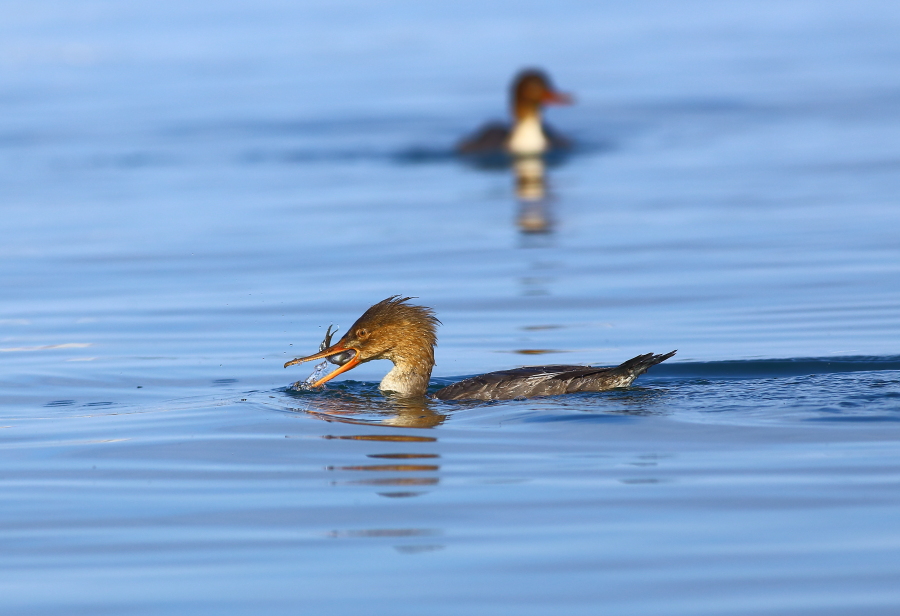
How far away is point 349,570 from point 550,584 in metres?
0.78

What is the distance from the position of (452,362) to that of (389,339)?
3.59ft

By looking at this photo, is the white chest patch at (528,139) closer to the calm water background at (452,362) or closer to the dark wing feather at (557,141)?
the dark wing feather at (557,141)

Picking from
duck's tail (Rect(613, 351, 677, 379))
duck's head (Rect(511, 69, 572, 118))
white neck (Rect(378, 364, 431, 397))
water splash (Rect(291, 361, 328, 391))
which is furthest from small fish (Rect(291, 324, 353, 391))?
duck's head (Rect(511, 69, 572, 118))

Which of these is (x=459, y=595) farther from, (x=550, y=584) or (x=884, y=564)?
(x=884, y=564)

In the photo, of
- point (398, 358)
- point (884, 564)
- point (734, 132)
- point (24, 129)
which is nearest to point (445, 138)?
point (734, 132)

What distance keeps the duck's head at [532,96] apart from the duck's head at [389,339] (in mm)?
15550

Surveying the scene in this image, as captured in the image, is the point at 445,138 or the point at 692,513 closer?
the point at 692,513

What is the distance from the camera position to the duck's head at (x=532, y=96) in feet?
79.4

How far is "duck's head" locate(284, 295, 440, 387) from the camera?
29.7ft

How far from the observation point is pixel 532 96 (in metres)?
24.2

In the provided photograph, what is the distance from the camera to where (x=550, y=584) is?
16.9 ft

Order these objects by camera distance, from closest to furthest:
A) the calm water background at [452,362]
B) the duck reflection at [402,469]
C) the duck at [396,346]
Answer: the calm water background at [452,362]
the duck reflection at [402,469]
the duck at [396,346]

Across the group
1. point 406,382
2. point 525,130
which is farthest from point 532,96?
point 406,382

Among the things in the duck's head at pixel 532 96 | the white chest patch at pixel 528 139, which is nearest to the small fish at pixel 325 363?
the white chest patch at pixel 528 139
